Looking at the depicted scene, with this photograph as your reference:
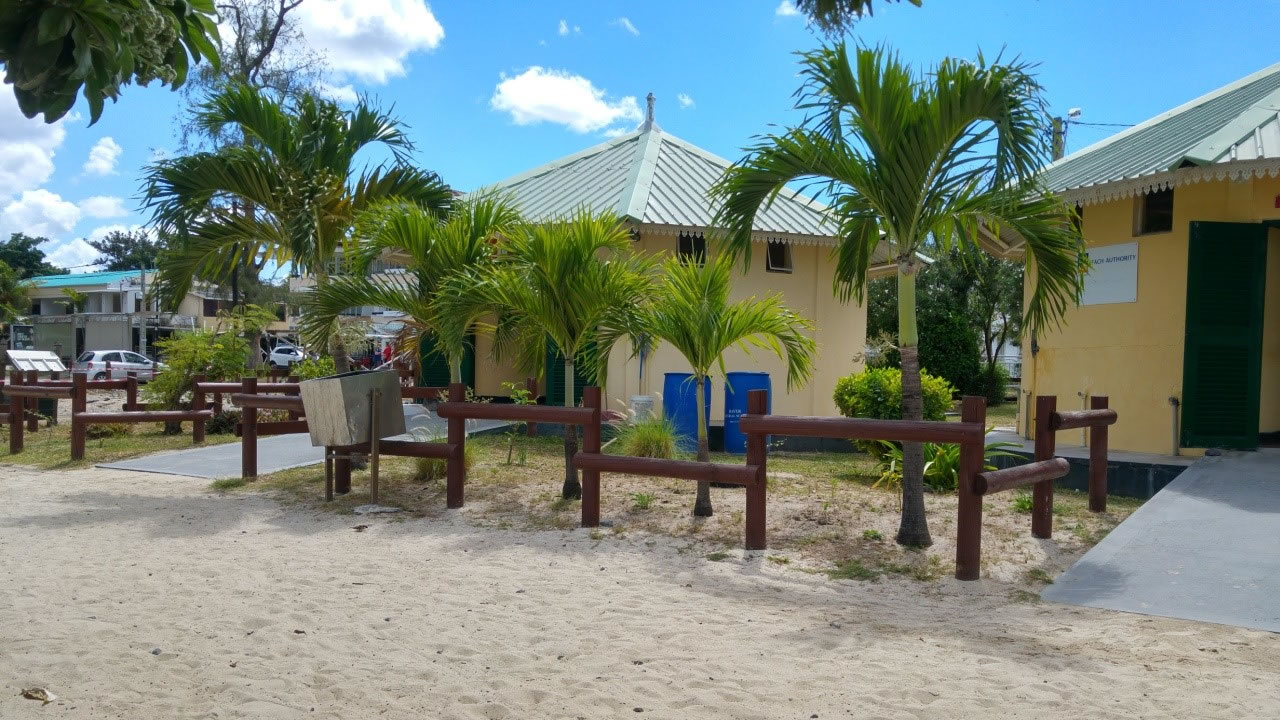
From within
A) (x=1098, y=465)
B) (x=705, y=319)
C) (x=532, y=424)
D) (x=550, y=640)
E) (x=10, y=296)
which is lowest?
(x=550, y=640)

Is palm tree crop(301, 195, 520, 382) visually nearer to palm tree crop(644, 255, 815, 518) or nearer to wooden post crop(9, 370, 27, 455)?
palm tree crop(644, 255, 815, 518)

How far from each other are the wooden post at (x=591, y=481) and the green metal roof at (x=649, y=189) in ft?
18.3

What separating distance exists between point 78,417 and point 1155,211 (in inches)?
538

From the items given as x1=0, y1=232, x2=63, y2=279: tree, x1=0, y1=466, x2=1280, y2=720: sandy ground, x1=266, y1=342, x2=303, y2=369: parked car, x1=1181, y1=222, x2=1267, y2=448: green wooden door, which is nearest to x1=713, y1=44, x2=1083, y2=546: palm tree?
x1=0, y1=466, x2=1280, y2=720: sandy ground

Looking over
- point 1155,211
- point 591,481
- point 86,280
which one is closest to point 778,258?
point 1155,211

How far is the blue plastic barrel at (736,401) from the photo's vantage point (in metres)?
12.9

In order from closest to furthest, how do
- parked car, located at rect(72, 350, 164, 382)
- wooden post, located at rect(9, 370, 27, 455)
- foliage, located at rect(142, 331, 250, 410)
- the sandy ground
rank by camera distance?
the sandy ground, wooden post, located at rect(9, 370, 27, 455), foliage, located at rect(142, 331, 250, 410), parked car, located at rect(72, 350, 164, 382)

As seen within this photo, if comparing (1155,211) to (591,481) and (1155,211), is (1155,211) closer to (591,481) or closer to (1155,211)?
(1155,211)

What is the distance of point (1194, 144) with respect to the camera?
9922 millimetres

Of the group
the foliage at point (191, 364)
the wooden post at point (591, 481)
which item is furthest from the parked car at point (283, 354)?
the wooden post at point (591, 481)

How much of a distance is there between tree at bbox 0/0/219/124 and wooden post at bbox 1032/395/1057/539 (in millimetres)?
6705

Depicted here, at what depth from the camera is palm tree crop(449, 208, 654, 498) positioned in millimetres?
8305

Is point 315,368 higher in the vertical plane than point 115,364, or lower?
higher

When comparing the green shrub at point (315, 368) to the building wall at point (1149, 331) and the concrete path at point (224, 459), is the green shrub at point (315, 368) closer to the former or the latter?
the concrete path at point (224, 459)
